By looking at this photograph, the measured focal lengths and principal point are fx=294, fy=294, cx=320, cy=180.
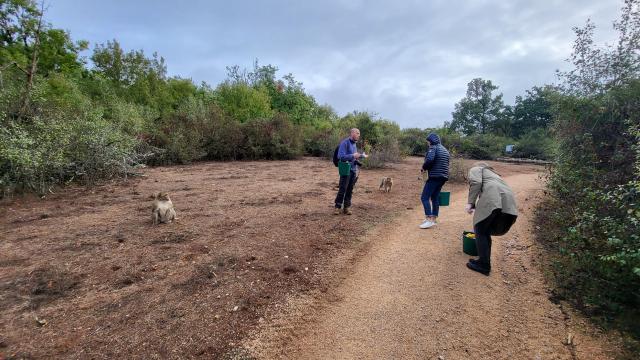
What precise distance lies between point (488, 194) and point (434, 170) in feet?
5.53

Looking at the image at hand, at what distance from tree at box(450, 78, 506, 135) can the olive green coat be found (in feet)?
152

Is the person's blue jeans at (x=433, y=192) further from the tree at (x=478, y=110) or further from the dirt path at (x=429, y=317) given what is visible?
the tree at (x=478, y=110)

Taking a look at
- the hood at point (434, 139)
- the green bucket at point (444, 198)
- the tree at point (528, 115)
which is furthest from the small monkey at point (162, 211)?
the tree at point (528, 115)

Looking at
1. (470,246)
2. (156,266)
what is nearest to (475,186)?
(470,246)

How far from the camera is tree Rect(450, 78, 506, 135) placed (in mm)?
45406

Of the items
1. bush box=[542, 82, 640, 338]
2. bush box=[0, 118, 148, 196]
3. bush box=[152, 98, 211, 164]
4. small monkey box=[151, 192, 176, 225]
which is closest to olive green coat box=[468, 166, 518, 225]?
bush box=[542, 82, 640, 338]

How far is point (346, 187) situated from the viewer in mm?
6312

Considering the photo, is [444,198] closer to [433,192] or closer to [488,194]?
[433,192]

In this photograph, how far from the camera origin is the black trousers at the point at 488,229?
152 inches

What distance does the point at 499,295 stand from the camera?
3545 mm

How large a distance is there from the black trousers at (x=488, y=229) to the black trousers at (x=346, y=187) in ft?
9.02

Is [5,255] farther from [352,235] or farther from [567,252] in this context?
[567,252]

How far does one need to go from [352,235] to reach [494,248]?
236 cm

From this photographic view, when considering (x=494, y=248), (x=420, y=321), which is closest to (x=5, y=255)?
(x=420, y=321)
